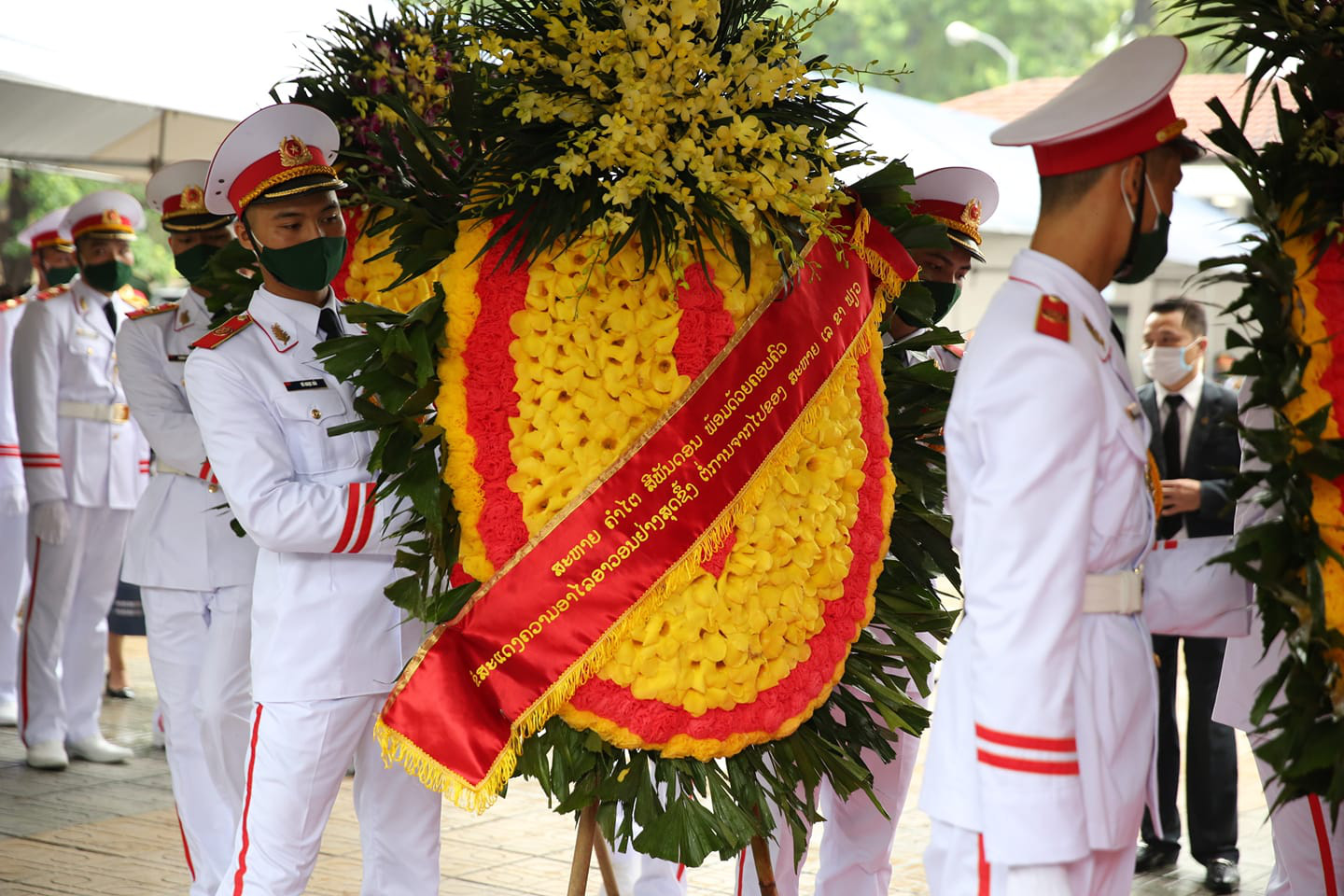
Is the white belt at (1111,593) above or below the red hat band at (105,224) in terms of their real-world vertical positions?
above

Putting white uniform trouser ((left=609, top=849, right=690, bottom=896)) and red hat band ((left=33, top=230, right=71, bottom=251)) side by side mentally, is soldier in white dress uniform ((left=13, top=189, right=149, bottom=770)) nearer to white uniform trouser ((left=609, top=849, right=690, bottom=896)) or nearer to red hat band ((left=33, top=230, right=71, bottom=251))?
red hat band ((left=33, top=230, right=71, bottom=251))

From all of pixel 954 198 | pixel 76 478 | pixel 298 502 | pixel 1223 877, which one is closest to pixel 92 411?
pixel 76 478

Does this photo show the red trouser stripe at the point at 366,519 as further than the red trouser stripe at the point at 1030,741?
Yes

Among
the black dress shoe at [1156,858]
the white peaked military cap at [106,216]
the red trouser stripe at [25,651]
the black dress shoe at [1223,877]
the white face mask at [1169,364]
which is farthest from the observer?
the red trouser stripe at [25,651]

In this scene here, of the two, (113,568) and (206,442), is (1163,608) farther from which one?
(113,568)

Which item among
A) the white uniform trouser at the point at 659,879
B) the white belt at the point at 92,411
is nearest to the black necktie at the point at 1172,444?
the white uniform trouser at the point at 659,879

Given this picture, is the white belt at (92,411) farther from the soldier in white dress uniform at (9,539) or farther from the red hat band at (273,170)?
the red hat band at (273,170)

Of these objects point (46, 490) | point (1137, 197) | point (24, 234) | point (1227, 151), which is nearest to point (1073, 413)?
point (1137, 197)

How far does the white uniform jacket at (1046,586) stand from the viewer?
2.13m

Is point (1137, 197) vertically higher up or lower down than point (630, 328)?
higher up

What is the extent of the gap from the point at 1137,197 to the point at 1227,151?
0.36 meters

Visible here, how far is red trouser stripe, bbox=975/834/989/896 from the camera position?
2209mm

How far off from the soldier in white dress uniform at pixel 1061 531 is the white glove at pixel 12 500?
19.2 ft

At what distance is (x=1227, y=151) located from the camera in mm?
2537
